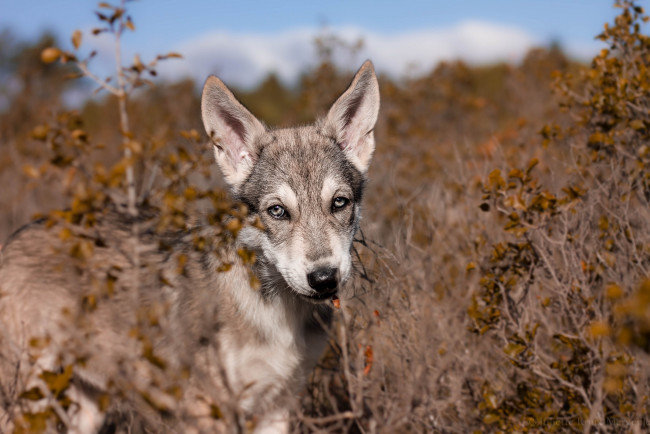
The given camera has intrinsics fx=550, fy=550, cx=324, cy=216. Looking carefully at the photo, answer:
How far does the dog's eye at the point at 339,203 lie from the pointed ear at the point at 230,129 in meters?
0.72

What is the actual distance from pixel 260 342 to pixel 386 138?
7.01 m

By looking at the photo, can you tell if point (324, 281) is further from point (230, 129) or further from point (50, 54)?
point (50, 54)

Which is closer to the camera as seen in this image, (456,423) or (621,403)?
(621,403)

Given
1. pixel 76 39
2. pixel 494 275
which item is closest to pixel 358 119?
pixel 494 275

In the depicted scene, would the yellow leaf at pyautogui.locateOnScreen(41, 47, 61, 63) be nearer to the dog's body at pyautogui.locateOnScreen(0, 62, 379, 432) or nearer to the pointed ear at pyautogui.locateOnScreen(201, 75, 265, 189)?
the dog's body at pyautogui.locateOnScreen(0, 62, 379, 432)

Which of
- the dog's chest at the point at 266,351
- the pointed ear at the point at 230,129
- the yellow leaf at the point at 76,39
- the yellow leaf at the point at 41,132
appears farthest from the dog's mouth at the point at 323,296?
the yellow leaf at the point at 76,39

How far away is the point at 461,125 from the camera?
531 inches

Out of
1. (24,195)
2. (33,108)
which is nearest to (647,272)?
(24,195)

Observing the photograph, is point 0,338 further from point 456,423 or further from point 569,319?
point 569,319

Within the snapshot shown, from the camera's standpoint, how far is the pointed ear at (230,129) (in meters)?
3.55

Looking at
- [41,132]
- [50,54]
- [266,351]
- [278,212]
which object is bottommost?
[266,351]

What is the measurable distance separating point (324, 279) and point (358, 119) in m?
1.56

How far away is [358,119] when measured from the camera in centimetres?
418

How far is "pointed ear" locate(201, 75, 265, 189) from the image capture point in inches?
140
